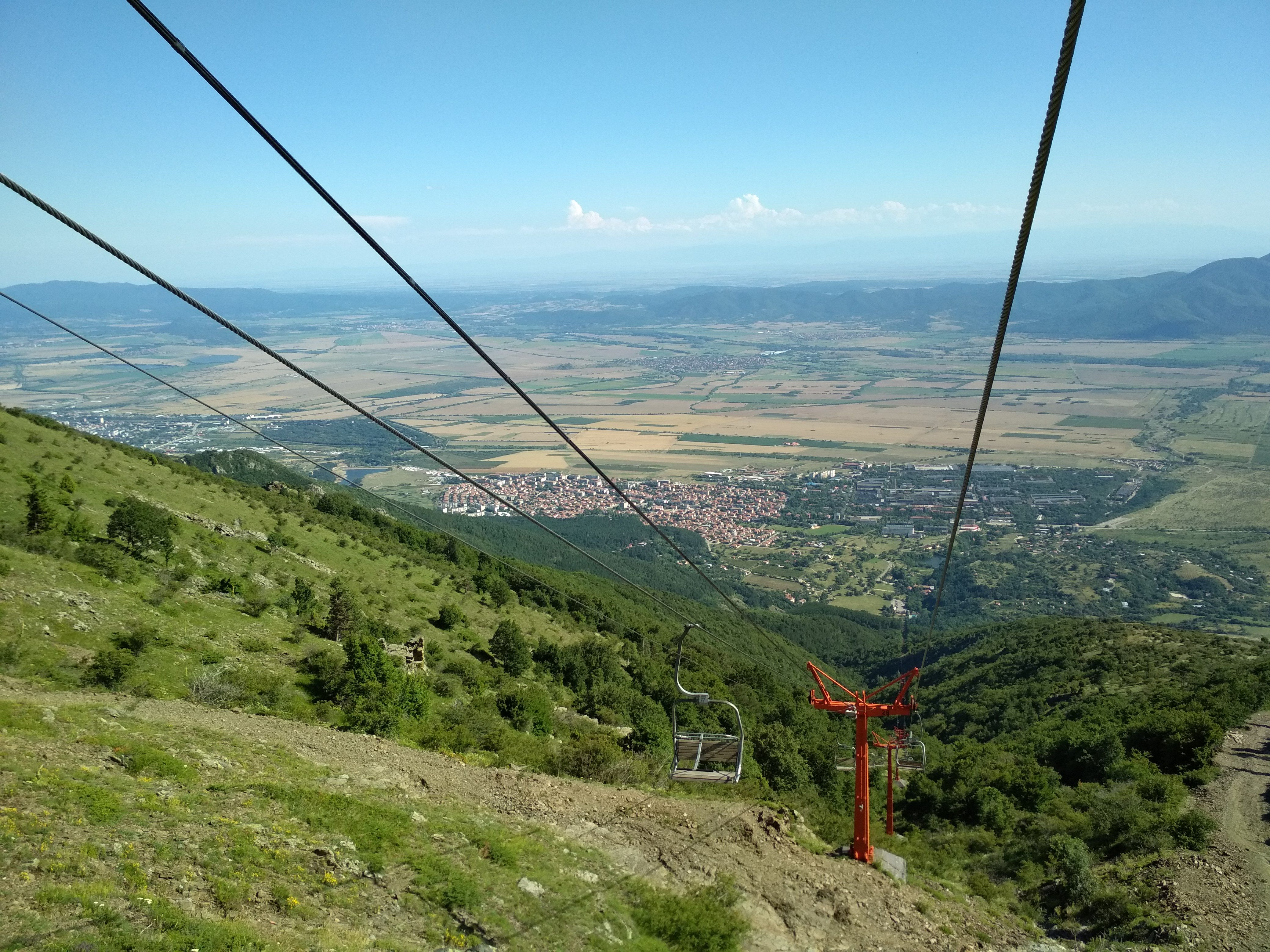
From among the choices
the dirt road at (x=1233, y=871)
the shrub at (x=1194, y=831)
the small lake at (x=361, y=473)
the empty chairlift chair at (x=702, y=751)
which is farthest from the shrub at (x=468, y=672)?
the small lake at (x=361, y=473)

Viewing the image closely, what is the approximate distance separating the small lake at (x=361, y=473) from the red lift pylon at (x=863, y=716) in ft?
287

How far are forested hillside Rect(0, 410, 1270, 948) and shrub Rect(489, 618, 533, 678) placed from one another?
0.11m

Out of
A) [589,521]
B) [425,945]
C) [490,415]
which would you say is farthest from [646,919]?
[490,415]

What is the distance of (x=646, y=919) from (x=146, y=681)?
10828 millimetres

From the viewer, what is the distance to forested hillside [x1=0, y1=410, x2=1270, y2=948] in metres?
15.5

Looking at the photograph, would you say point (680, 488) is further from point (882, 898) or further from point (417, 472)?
point (882, 898)

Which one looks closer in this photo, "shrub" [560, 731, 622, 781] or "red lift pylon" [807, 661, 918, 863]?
"red lift pylon" [807, 661, 918, 863]

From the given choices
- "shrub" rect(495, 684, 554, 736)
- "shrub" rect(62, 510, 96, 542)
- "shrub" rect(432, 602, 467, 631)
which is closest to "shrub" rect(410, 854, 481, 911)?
"shrub" rect(495, 684, 554, 736)

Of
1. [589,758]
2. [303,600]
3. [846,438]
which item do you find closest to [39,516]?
[303,600]

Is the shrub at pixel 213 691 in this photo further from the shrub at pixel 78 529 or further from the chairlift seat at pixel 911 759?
the chairlift seat at pixel 911 759

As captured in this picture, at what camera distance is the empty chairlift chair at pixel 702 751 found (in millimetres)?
12164

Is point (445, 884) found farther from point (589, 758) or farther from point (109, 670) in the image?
point (109, 670)

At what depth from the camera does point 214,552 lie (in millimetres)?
22906

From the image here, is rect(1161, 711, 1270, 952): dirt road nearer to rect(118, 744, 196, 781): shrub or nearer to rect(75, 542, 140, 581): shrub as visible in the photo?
rect(118, 744, 196, 781): shrub
